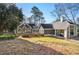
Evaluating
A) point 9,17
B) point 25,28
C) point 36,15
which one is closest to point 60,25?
point 36,15

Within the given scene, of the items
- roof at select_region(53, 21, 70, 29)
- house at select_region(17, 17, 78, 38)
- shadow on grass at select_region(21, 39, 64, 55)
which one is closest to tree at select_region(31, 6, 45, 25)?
house at select_region(17, 17, 78, 38)

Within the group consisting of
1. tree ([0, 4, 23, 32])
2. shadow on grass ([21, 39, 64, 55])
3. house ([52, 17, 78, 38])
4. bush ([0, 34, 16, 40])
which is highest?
tree ([0, 4, 23, 32])

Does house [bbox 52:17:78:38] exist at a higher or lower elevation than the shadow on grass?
higher

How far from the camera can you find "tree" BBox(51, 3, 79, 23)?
3.34 metres

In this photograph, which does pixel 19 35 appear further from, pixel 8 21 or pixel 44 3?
pixel 44 3

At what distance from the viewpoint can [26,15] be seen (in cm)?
336

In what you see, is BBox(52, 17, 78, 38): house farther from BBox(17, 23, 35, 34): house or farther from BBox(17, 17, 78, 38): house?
BBox(17, 23, 35, 34): house

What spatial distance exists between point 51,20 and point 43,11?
137mm

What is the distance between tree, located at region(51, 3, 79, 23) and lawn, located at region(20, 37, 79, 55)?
0.85ft

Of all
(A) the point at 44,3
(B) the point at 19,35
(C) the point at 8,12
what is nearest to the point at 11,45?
(B) the point at 19,35

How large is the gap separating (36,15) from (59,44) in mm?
423

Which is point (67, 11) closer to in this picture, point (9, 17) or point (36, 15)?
point (36, 15)

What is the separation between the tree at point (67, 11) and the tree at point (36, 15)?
5.5 inches

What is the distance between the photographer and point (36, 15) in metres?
3.40
